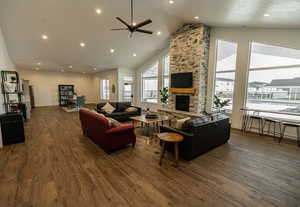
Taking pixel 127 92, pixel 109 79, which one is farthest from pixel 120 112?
pixel 109 79

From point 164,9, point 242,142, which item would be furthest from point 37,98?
point 242,142

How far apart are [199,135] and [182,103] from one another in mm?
3789

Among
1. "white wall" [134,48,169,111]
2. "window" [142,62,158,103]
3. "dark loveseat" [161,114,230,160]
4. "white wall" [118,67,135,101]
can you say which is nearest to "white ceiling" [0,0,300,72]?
"white wall" [134,48,169,111]

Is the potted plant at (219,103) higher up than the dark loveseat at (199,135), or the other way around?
the potted plant at (219,103)

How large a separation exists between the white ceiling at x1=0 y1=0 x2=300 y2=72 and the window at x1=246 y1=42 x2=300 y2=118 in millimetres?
850

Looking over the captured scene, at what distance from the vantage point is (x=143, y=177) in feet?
8.15

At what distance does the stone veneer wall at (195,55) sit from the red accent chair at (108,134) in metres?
3.78

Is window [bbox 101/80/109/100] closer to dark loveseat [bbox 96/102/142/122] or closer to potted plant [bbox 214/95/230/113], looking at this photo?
dark loveseat [bbox 96/102/142/122]

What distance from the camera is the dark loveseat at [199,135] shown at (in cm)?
301

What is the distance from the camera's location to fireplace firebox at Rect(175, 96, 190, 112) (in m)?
6.58

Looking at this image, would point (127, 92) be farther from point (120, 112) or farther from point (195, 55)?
point (195, 55)

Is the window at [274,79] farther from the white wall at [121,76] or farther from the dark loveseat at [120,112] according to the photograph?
the white wall at [121,76]

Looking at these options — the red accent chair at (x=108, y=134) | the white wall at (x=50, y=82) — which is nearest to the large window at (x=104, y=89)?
the white wall at (x=50, y=82)

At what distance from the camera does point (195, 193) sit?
2.13 metres
